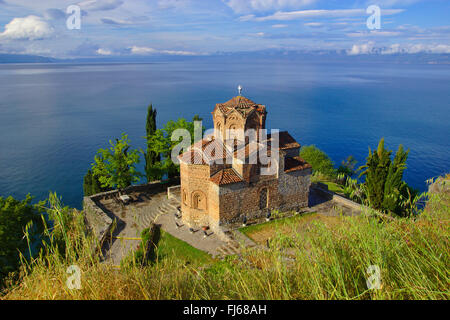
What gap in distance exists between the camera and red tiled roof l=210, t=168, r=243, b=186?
19062mm

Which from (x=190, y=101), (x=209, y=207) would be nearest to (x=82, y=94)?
(x=190, y=101)

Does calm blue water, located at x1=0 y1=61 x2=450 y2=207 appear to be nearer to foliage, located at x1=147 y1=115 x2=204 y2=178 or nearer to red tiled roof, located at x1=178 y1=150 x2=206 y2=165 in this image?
foliage, located at x1=147 y1=115 x2=204 y2=178

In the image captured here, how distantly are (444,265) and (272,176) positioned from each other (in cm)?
1661

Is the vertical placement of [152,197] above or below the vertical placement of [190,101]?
below

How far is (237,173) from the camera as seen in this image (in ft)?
65.5

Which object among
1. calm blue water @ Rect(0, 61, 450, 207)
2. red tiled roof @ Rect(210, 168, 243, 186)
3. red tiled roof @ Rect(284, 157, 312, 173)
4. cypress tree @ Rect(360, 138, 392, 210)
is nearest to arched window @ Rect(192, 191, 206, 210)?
red tiled roof @ Rect(210, 168, 243, 186)

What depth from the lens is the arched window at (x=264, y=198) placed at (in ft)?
68.7

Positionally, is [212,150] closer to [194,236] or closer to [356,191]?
[194,236]

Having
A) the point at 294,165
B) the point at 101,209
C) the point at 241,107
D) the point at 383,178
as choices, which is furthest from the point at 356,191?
the point at 101,209

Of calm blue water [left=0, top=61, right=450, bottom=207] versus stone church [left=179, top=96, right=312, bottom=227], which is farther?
calm blue water [left=0, top=61, right=450, bottom=207]

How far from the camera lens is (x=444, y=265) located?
14.0ft
